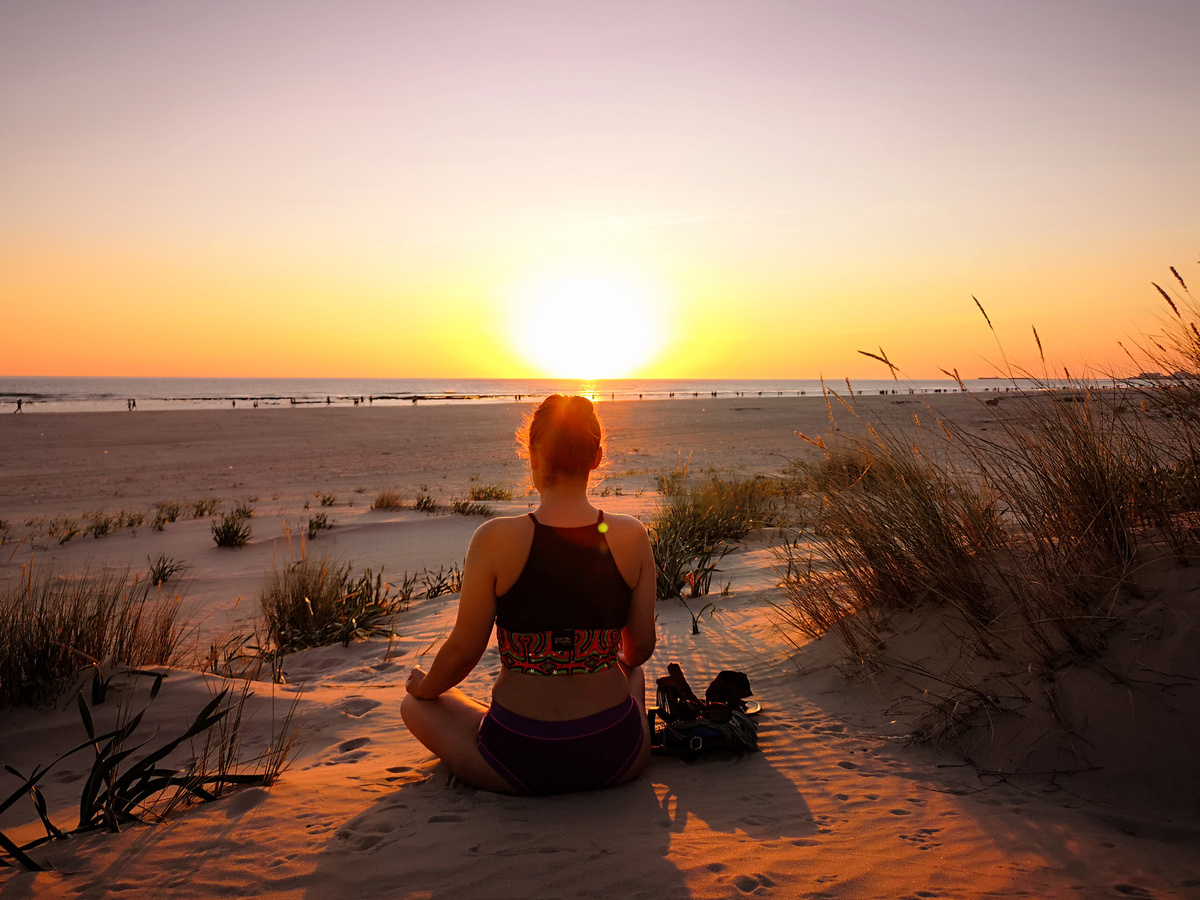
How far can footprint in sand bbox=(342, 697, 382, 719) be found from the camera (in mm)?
3734

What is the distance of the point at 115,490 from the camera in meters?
15.3

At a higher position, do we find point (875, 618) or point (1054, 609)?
point (1054, 609)

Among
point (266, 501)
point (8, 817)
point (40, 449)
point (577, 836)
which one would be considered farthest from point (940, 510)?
point (40, 449)

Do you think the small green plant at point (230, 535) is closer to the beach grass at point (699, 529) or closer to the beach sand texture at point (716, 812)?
the beach sand texture at point (716, 812)

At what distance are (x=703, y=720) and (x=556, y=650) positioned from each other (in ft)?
3.04

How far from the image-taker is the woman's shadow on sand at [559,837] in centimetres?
201

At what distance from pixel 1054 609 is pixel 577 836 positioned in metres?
2.17

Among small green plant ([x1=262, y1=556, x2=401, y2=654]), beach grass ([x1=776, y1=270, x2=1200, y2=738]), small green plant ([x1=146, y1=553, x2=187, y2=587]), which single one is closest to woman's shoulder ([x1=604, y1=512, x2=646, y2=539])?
beach grass ([x1=776, y1=270, x2=1200, y2=738])

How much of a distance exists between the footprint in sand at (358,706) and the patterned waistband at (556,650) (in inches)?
64.1

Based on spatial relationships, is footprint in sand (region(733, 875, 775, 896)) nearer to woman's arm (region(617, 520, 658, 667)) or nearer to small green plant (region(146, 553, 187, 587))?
woman's arm (region(617, 520, 658, 667))

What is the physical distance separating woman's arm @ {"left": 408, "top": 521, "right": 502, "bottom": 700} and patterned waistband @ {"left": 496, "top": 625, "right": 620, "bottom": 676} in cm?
10

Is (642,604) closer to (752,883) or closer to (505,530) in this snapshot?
(505,530)

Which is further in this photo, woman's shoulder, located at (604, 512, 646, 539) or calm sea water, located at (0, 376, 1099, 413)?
calm sea water, located at (0, 376, 1099, 413)

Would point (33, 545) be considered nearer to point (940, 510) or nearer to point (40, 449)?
point (940, 510)
